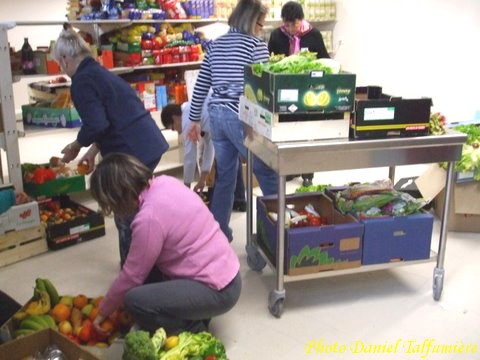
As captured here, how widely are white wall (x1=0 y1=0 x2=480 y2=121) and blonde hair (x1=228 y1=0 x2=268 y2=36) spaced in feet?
11.8

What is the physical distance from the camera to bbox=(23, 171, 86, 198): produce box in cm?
375

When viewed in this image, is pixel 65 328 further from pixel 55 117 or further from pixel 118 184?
pixel 55 117

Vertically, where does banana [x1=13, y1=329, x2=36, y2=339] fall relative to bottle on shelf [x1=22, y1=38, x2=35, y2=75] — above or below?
below

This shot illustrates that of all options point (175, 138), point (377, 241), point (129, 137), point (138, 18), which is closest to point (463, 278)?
point (377, 241)

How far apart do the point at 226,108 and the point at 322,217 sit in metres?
0.87

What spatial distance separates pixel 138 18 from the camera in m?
4.75

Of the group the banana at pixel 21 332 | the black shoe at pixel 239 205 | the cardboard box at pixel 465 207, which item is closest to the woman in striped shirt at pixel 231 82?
the black shoe at pixel 239 205

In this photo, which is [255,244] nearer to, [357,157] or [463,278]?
[357,157]

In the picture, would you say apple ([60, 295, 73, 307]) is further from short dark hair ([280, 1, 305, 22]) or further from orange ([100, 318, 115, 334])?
short dark hair ([280, 1, 305, 22])

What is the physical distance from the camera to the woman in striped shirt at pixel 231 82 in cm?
318

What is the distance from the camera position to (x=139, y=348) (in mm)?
2012

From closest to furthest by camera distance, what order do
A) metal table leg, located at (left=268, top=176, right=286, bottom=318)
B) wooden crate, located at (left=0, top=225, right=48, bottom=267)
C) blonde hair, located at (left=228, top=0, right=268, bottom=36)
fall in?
metal table leg, located at (left=268, top=176, right=286, bottom=318) → blonde hair, located at (left=228, top=0, right=268, bottom=36) → wooden crate, located at (left=0, top=225, right=48, bottom=267)

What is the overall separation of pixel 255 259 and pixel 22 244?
1510 mm

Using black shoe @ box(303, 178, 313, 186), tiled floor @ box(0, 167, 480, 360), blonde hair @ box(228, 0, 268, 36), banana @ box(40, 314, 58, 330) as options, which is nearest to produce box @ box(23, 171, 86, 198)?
tiled floor @ box(0, 167, 480, 360)
